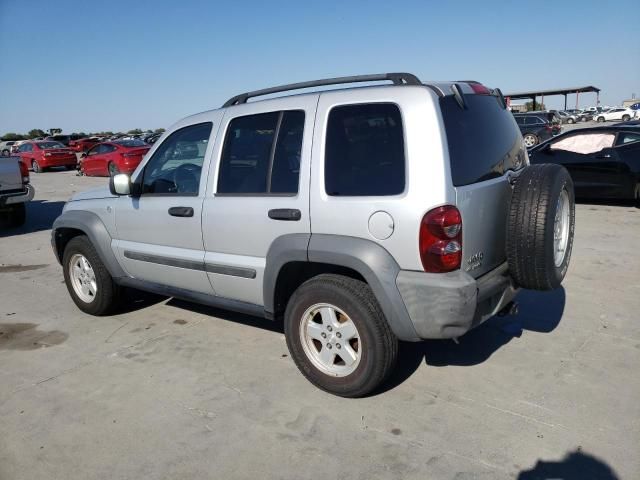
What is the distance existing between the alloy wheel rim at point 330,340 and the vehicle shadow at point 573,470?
112 centimetres

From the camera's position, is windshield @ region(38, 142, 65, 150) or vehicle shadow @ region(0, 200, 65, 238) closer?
vehicle shadow @ region(0, 200, 65, 238)

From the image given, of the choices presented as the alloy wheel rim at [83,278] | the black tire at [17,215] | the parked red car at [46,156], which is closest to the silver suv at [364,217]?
the alloy wheel rim at [83,278]

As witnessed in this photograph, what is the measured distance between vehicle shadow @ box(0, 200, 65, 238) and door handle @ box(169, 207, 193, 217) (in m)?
7.43

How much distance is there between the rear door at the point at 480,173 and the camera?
298 centimetres

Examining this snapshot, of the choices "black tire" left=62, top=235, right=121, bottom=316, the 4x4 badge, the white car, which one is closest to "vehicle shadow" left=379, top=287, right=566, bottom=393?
the 4x4 badge

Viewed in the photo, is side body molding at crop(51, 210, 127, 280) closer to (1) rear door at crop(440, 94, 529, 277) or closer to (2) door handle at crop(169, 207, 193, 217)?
(2) door handle at crop(169, 207, 193, 217)

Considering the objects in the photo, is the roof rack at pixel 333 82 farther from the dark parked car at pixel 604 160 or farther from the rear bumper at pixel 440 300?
the dark parked car at pixel 604 160

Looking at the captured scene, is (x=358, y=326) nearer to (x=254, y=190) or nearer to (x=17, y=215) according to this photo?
(x=254, y=190)

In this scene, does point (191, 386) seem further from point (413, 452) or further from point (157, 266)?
point (413, 452)

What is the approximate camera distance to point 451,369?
3738 millimetres

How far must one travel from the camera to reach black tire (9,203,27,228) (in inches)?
414

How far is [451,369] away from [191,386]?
183 cm

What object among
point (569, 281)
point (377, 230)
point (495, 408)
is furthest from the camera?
point (569, 281)

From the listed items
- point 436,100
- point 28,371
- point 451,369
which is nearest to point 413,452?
point 451,369
